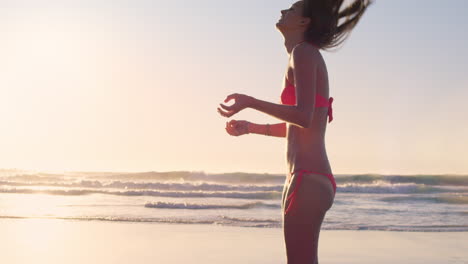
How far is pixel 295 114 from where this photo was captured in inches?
94.1

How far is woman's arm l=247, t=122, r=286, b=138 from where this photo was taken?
2.94 meters

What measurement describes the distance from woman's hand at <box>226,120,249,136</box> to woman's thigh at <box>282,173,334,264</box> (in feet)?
1.47

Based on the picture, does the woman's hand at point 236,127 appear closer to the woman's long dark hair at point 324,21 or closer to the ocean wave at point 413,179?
the woman's long dark hair at point 324,21

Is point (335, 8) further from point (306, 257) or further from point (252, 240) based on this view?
point (252, 240)

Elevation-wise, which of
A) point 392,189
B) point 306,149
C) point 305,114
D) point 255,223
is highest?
point 305,114

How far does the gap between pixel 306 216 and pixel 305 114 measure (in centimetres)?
40

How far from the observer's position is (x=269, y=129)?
2.97 metres

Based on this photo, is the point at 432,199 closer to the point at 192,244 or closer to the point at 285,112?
the point at 192,244

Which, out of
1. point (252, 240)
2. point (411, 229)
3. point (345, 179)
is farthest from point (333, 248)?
point (345, 179)

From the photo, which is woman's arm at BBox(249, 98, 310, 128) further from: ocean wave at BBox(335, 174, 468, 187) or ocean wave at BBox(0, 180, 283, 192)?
ocean wave at BBox(335, 174, 468, 187)

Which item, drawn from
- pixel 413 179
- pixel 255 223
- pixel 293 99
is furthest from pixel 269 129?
pixel 413 179

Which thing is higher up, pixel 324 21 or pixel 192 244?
pixel 324 21

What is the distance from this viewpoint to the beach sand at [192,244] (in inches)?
277

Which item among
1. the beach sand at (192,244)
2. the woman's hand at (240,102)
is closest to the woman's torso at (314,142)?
the woman's hand at (240,102)
